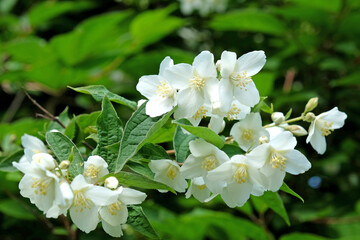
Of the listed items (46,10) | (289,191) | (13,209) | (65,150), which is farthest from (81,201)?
(46,10)

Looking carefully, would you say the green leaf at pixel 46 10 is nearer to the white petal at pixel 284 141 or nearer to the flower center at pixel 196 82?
the flower center at pixel 196 82

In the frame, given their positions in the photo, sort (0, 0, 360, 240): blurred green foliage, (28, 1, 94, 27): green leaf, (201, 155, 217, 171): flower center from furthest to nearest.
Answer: (28, 1, 94, 27): green leaf, (0, 0, 360, 240): blurred green foliage, (201, 155, 217, 171): flower center

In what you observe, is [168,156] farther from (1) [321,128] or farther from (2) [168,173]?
(1) [321,128]

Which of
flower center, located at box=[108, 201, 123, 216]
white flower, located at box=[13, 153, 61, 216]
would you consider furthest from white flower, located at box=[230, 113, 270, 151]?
white flower, located at box=[13, 153, 61, 216]

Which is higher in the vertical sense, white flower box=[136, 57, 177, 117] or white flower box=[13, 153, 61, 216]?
white flower box=[136, 57, 177, 117]

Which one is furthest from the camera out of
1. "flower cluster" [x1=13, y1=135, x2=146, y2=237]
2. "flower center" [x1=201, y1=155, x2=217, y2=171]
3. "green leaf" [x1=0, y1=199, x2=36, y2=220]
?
"green leaf" [x1=0, y1=199, x2=36, y2=220]

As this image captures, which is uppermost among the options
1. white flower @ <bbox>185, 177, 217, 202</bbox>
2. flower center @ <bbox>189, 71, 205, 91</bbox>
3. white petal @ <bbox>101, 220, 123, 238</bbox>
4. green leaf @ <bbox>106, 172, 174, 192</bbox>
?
flower center @ <bbox>189, 71, 205, 91</bbox>

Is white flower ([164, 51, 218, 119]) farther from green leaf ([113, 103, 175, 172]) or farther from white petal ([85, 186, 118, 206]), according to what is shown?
white petal ([85, 186, 118, 206])

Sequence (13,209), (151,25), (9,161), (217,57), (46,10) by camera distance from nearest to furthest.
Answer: (9,161)
(13,209)
(151,25)
(46,10)
(217,57)
